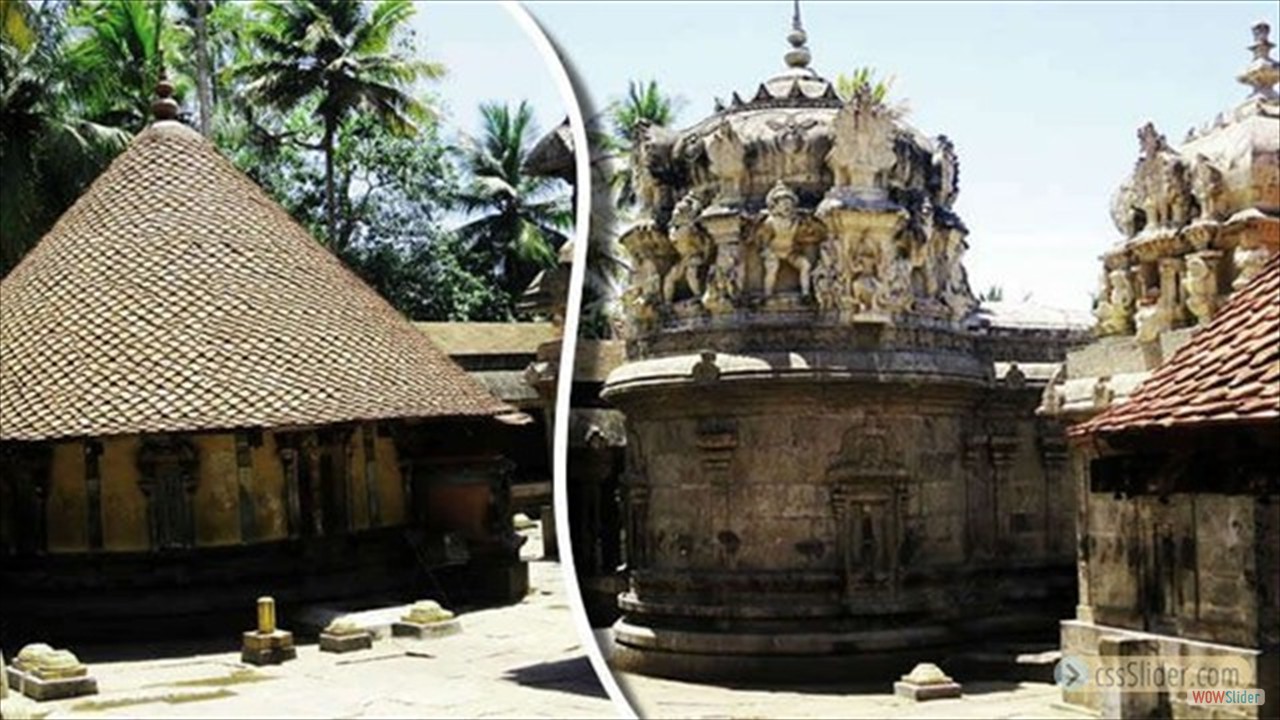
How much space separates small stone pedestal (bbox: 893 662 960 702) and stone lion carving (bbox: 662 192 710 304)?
3899mm

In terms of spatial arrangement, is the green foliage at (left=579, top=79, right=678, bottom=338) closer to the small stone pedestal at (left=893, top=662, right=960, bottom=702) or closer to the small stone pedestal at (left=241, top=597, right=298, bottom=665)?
the small stone pedestal at (left=893, top=662, right=960, bottom=702)

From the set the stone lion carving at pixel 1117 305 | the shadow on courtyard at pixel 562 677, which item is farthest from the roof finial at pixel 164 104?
the stone lion carving at pixel 1117 305

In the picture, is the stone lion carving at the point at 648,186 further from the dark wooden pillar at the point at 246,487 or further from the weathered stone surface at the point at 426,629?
the dark wooden pillar at the point at 246,487

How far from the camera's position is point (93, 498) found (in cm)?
1530

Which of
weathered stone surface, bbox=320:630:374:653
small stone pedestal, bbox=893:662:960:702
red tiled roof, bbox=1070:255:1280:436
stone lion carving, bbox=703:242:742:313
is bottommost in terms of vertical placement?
small stone pedestal, bbox=893:662:960:702

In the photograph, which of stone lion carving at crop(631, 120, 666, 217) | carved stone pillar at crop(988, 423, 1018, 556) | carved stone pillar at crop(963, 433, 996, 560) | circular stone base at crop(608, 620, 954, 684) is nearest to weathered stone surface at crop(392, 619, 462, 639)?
circular stone base at crop(608, 620, 954, 684)

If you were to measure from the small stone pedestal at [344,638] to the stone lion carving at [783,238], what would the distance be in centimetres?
445

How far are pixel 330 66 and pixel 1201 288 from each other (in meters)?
18.6

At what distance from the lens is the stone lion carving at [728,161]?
14320mm

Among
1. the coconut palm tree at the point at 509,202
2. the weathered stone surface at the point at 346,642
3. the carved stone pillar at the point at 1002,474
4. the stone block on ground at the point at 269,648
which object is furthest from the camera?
the carved stone pillar at the point at 1002,474

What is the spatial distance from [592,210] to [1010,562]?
11294mm

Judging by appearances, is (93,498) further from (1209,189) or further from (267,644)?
(1209,189)

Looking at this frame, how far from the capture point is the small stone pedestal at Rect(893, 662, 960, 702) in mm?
12266

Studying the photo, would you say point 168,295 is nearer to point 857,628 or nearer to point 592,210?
point 857,628
